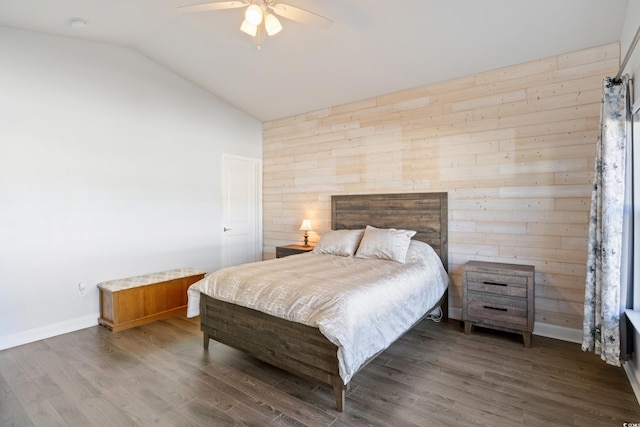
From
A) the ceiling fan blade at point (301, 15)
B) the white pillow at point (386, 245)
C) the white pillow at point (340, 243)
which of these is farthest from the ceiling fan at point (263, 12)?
the white pillow at point (340, 243)

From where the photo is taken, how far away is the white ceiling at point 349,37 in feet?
8.85

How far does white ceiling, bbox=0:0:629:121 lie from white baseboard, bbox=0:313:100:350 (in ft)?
9.30

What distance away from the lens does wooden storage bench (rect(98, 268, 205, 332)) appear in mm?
3432

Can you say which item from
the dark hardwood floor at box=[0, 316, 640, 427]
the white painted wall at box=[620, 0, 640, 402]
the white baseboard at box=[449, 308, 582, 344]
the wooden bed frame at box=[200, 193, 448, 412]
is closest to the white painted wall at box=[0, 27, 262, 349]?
the dark hardwood floor at box=[0, 316, 640, 427]

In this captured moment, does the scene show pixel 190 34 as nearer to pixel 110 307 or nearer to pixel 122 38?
pixel 122 38

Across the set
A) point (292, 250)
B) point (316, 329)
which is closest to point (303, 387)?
point (316, 329)

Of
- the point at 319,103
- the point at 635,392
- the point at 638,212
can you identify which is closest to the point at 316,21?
the point at 319,103

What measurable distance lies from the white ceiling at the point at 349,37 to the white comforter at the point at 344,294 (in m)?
2.02

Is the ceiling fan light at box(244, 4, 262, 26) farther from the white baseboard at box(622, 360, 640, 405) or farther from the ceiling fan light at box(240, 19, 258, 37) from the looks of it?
the white baseboard at box(622, 360, 640, 405)

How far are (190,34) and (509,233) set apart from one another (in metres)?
3.85

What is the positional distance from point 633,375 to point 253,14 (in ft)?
11.7

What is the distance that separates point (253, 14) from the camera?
2.29 m

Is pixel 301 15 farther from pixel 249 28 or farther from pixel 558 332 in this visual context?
pixel 558 332

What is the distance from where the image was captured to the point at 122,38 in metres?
3.61
